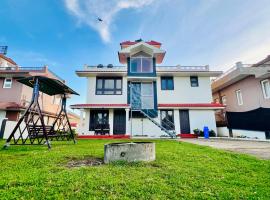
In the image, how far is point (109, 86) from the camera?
16.5 m

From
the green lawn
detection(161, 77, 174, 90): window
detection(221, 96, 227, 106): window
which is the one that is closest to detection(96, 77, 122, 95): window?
detection(161, 77, 174, 90): window

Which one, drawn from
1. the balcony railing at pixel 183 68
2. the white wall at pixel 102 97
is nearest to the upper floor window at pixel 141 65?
the balcony railing at pixel 183 68

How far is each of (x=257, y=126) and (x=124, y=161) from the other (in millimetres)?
12982

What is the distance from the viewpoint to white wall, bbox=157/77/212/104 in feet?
54.6

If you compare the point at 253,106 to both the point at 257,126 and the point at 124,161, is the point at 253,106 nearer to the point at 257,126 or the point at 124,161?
the point at 257,126

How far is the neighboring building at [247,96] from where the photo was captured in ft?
41.2

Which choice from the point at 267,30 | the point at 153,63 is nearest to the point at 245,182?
the point at 267,30

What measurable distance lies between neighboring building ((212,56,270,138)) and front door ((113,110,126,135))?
10566 millimetres

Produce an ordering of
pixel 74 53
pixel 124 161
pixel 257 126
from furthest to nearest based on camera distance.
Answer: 1. pixel 74 53
2. pixel 257 126
3. pixel 124 161

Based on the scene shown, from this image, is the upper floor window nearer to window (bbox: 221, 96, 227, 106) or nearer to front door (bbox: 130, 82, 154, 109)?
front door (bbox: 130, 82, 154, 109)

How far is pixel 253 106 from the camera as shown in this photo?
15.2 m

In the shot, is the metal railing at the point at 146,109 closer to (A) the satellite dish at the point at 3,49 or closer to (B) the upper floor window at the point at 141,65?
(B) the upper floor window at the point at 141,65

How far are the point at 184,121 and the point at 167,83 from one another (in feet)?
14.9

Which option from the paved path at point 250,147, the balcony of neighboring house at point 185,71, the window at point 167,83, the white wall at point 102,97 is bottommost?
the paved path at point 250,147
